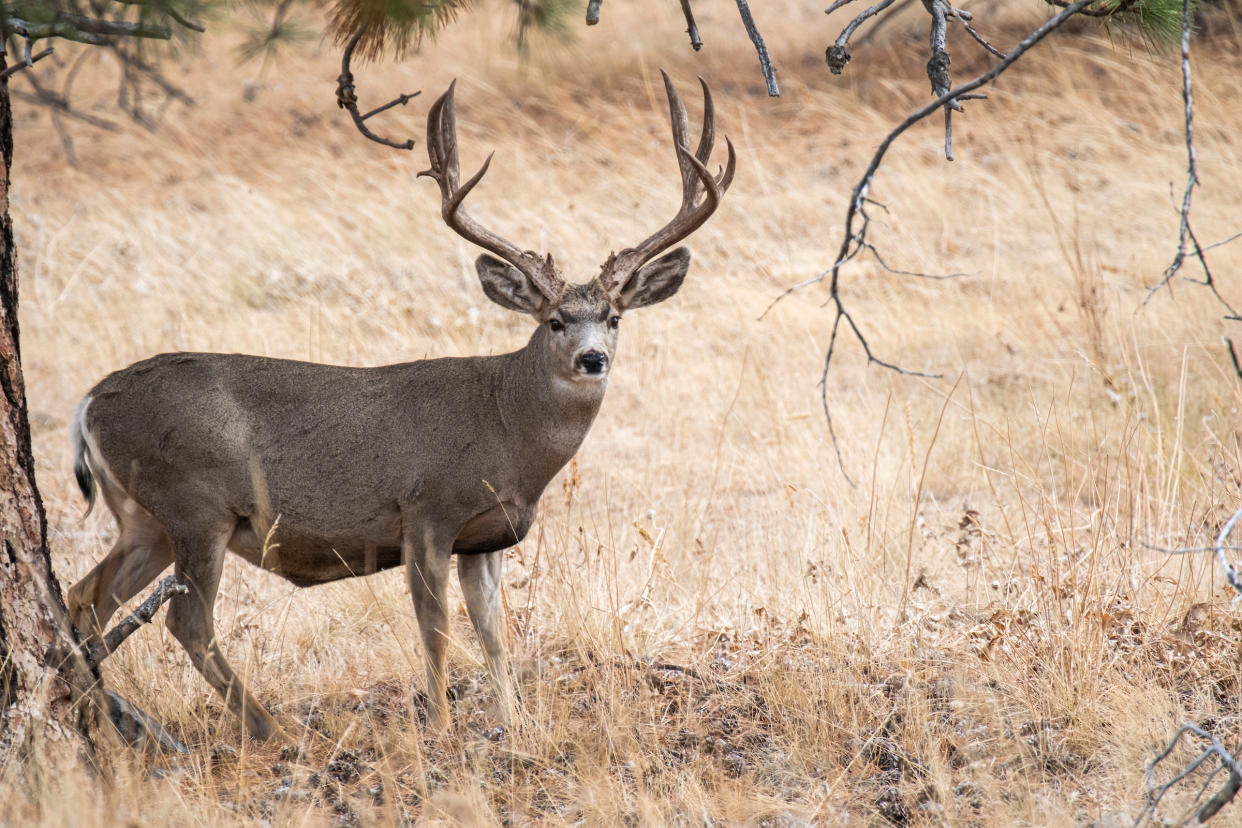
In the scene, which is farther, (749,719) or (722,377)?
(722,377)

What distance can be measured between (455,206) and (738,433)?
4.39m

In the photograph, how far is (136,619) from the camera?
12.9ft

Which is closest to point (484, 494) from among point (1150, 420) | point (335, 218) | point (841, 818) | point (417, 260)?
point (841, 818)

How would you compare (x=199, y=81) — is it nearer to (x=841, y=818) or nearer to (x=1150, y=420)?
(x=1150, y=420)

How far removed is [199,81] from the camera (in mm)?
19469

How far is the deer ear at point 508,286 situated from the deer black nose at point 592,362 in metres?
0.50

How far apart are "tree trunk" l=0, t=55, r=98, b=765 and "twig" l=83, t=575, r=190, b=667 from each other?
0.06m

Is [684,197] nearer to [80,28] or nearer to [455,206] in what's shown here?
[455,206]

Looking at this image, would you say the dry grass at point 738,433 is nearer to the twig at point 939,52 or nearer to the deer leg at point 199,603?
the deer leg at point 199,603

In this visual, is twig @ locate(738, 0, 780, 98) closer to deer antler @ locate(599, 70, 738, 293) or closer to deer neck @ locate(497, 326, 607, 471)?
deer antler @ locate(599, 70, 738, 293)

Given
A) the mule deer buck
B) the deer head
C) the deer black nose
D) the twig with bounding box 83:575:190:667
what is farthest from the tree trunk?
the deer black nose

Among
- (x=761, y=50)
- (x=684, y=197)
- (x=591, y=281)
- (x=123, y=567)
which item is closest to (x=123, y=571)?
(x=123, y=567)

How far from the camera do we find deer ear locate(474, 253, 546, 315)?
5555 millimetres

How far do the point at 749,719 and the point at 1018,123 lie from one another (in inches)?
485
